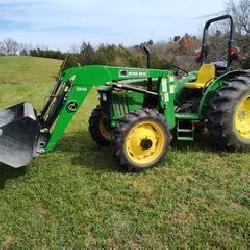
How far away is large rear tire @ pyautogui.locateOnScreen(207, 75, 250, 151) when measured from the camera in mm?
7039

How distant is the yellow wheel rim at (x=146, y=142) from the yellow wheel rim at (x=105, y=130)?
4.76ft

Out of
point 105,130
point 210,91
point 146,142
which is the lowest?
point 105,130

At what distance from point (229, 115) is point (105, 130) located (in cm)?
215

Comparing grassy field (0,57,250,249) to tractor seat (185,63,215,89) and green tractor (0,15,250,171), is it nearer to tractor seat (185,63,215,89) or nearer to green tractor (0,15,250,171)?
green tractor (0,15,250,171)

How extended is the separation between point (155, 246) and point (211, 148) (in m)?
3.28

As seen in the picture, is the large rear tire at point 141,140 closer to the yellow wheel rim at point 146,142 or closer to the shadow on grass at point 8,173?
the yellow wheel rim at point 146,142

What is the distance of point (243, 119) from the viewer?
7.45 m

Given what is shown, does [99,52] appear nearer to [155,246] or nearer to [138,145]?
[138,145]

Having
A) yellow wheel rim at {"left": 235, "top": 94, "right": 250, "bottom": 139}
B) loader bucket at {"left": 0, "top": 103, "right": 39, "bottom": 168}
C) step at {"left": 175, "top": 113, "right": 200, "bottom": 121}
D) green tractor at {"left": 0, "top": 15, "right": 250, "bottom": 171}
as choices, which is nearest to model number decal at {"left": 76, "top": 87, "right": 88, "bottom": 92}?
green tractor at {"left": 0, "top": 15, "right": 250, "bottom": 171}

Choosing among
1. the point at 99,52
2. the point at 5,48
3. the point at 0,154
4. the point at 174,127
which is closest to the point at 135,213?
the point at 0,154

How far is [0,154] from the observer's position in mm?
5848

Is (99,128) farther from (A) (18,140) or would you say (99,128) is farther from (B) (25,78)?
(B) (25,78)

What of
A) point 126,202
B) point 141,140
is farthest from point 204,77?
point 126,202

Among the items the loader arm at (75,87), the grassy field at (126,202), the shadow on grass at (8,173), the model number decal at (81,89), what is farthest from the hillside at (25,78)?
the grassy field at (126,202)
